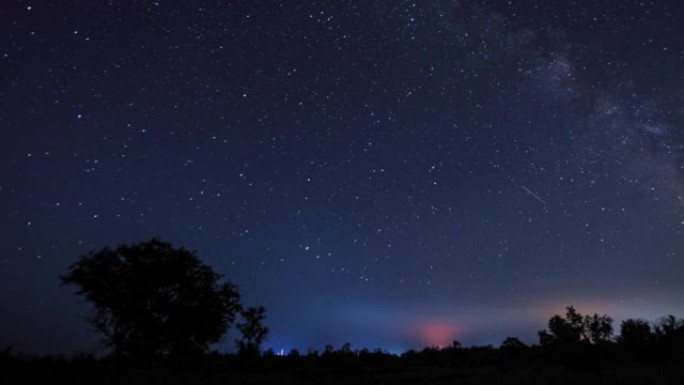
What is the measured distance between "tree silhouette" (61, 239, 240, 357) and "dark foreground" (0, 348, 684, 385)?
221 cm

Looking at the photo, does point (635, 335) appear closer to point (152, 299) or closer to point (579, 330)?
point (579, 330)

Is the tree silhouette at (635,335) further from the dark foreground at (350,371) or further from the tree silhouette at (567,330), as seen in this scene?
the tree silhouette at (567,330)

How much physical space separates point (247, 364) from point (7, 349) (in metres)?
22.6

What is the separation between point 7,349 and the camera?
32.4 metres

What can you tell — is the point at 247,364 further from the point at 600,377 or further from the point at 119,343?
the point at 600,377

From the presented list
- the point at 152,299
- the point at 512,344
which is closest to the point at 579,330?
the point at 152,299

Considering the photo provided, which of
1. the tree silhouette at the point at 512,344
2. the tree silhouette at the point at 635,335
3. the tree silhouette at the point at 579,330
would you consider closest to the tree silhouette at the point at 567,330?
the tree silhouette at the point at 579,330

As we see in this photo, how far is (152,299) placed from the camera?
26.2m

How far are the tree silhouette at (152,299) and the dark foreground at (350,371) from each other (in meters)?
2.21

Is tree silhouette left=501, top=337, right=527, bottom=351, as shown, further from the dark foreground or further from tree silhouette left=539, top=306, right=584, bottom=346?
tree silhouette left=539, top=306, right=584, bottom=346

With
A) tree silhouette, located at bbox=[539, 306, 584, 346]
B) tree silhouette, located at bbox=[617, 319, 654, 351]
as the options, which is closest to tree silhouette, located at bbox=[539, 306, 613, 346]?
tree silhouette, located at bbox=[539, 306, 584, 346]

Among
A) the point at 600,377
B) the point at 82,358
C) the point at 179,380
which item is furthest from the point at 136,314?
the point at 600,377

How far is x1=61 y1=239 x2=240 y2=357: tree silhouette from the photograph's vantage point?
25703mm

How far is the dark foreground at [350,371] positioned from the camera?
2449 cm
